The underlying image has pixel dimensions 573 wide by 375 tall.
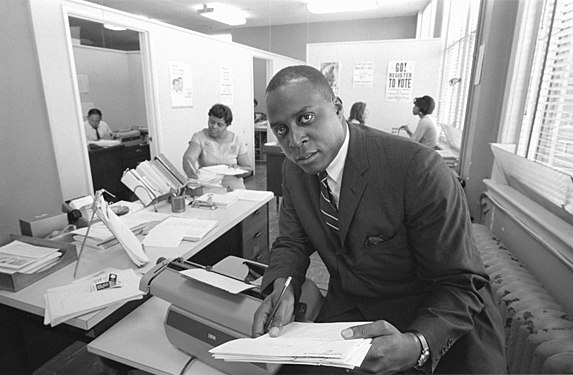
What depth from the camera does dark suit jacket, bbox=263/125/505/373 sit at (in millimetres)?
940

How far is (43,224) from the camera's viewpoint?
66.3 inches

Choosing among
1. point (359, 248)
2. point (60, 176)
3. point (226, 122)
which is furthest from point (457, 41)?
point (60, 176)

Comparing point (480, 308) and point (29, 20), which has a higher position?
point (29, 20)

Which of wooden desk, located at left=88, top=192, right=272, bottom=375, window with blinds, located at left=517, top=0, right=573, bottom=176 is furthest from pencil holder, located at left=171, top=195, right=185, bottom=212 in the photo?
window with blinds, located at left=517, top=0, right=573, bottom=176

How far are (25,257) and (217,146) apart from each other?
1.96m

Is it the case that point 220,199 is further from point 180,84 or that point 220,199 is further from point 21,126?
point 180,84

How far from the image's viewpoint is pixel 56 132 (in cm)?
282

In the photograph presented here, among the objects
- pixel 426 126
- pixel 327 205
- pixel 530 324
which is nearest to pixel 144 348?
pixel 327 205

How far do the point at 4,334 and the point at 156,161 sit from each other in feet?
3.94

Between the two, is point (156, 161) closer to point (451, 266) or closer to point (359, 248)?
point (359, 248)

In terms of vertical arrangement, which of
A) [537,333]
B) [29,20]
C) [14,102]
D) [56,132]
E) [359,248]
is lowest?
[537,333]

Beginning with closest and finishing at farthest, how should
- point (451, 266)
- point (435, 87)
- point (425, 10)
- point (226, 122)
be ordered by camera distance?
point (451, 266)
point (226, 122)
point (435, 87)
point (425, 10)

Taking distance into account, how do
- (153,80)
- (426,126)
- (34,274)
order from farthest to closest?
1. (426,126)
2. (153,80)
3. (34,274)

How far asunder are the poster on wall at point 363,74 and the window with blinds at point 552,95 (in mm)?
3882
